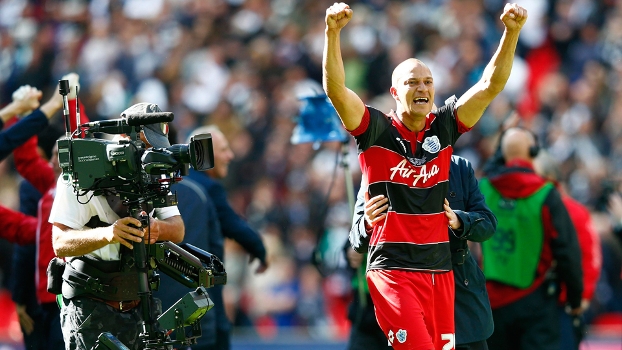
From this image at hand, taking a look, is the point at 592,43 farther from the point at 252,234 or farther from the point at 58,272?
the point at 58,272

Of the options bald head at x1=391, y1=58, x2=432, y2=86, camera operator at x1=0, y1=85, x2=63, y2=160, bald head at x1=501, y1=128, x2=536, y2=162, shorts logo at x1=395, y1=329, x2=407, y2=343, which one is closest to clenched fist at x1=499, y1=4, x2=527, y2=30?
bald head at x1=391, y1=58, x2=432, y2=86

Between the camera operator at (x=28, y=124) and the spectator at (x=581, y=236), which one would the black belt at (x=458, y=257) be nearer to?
the spectator at (x=581, y=236)

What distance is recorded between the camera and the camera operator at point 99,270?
5500 mm

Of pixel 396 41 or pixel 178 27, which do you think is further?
pixel 178 27

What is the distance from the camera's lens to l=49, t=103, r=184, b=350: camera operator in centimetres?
550

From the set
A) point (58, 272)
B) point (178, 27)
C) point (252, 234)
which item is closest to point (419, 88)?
point (58, 272)

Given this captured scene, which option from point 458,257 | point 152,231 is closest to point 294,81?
point 458,257

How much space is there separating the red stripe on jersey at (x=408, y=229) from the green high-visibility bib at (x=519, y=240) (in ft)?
6.74

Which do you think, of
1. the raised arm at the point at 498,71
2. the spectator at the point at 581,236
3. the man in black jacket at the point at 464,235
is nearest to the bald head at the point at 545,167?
the spectator at the point at 581,236

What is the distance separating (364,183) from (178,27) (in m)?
10.5

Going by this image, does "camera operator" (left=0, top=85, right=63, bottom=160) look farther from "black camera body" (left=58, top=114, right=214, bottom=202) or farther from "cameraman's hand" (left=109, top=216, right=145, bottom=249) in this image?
"cameraman's hand" (left=109, top=216, right=145, bottom=249)

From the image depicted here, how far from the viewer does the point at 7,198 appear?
45.5 ft

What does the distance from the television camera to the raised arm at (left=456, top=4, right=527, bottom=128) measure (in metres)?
1.51

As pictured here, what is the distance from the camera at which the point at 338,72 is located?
540cm
